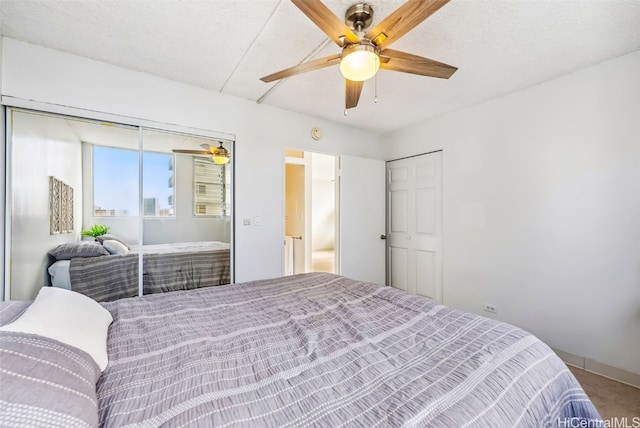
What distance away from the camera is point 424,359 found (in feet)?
3.40

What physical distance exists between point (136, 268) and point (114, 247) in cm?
25

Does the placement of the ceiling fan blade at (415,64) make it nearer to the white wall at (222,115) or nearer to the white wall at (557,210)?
the white wall at (222,115)

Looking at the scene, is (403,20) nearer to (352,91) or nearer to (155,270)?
(352,91)

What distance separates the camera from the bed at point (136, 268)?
222 centimetres

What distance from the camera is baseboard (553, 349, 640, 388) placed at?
6.59 feet

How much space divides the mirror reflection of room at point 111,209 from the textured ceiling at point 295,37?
0.63 m

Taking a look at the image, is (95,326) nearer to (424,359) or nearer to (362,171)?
(424,359)

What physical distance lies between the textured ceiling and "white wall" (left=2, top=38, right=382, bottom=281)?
4.7 inches

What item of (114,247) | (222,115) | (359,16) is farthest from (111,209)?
(359,16)

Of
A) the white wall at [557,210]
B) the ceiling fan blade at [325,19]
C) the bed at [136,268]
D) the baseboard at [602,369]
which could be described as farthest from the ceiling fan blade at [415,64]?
the baseboard at [602,369]

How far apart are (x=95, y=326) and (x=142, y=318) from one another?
0.28 m

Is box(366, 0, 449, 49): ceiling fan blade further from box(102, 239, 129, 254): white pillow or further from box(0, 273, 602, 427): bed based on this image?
box(102, 239, 129, 254): white pillow

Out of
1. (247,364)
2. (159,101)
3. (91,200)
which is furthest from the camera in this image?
(159,101)

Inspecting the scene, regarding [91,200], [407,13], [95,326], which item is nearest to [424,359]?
[95,326]
